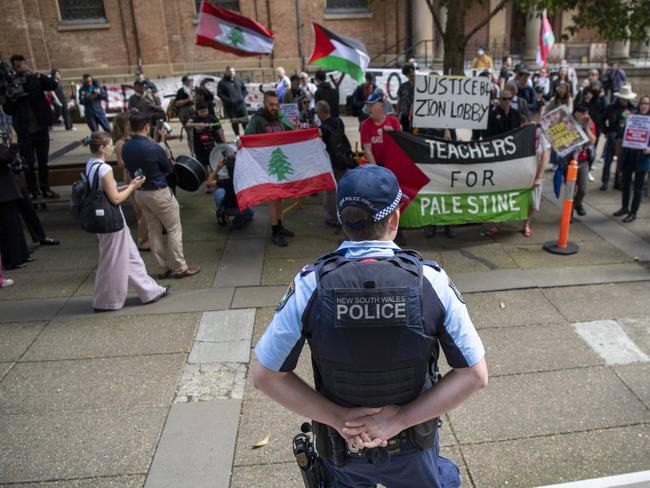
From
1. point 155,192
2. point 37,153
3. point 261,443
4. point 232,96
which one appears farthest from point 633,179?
point 37,153

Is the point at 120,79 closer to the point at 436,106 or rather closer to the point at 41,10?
the point at 41,10

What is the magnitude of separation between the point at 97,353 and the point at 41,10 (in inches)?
915

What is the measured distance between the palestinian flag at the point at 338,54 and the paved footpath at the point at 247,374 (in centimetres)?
334

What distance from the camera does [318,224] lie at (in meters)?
8.29

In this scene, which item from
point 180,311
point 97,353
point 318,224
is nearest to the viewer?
point 97,353

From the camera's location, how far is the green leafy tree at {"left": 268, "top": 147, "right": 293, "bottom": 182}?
7.22 meters

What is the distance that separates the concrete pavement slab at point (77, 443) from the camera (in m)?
3.51

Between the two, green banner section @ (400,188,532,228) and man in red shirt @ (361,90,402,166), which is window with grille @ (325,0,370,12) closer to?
man in red shirt @ (361,90,402,166)

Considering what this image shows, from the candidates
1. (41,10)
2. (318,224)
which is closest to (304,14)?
(41,10)

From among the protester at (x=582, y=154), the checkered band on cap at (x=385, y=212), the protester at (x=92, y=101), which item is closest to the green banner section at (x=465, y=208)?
the protester at (x=582, y=154)

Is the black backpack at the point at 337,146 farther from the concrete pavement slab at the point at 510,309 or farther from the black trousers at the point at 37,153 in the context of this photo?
the black trousers at the point at 37,153

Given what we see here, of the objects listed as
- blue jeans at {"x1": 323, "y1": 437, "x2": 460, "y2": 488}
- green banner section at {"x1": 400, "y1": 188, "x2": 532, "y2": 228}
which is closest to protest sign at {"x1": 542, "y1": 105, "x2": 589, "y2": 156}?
green banner section at {"x1": 400, "y1": 188, "x2": 532, "y2": 228}

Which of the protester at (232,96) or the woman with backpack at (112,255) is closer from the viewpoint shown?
the woman with backpack at (112,255)

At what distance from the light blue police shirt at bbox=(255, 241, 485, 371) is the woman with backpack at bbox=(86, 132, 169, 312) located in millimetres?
3816
